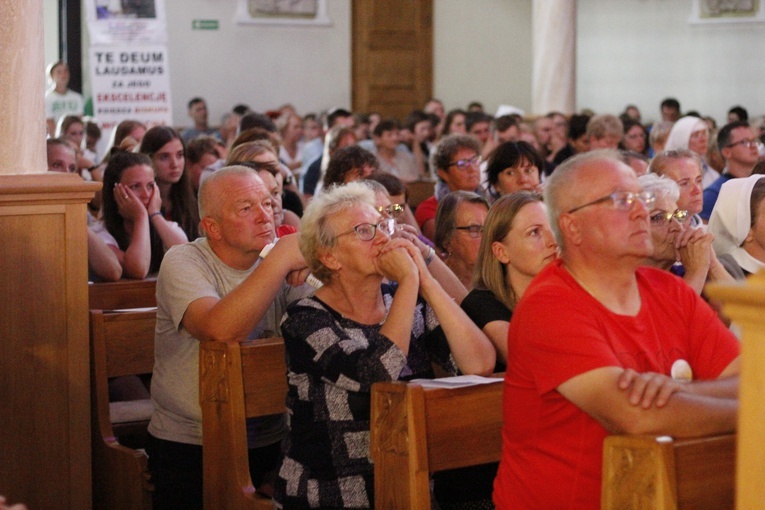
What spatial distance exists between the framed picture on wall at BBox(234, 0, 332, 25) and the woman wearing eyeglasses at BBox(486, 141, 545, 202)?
31.3 ft

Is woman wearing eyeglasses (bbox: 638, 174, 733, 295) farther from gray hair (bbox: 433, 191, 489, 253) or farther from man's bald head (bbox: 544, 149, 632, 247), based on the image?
man's bald head (bbox: 544, 149, 632, 247)

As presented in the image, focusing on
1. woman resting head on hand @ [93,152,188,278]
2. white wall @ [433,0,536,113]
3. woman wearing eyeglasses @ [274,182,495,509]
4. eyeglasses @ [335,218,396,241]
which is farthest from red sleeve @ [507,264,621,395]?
white wall @ [433,0,536,113]

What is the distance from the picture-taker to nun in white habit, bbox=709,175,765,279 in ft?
13.0

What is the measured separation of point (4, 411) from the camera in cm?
353

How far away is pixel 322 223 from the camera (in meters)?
2.96

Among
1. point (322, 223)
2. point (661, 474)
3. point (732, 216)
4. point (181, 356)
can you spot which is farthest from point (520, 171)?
point (661, 474)

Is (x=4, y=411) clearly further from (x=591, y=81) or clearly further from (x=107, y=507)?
(x=591, y=81)

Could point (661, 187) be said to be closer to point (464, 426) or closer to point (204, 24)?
point (464, 426)

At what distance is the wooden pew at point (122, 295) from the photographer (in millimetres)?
4238

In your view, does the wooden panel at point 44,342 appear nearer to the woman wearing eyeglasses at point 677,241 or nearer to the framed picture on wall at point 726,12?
the woman wearing eyeglasses at point 677,241

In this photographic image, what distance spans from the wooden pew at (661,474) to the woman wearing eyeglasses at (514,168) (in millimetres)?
3378

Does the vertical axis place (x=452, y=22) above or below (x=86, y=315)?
above

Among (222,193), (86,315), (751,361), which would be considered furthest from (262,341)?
(751,361)

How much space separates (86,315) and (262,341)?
0.81 metres
